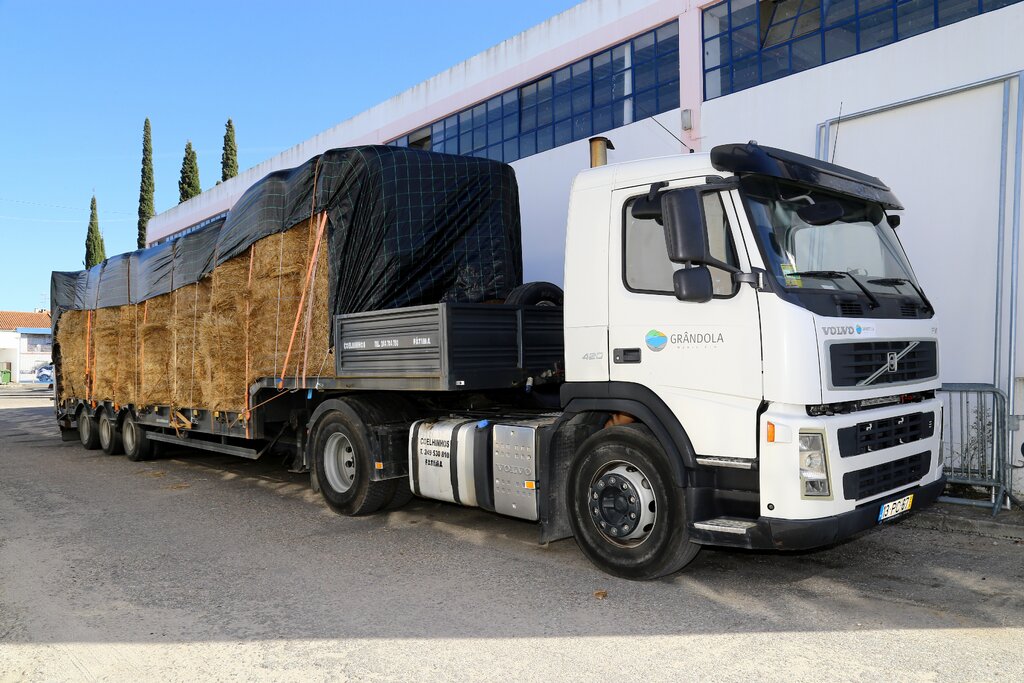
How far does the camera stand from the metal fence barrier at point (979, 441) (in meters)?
7.28

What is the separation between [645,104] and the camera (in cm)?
1289

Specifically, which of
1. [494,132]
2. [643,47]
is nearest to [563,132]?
[643,47]

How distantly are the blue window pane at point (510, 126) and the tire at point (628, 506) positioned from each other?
36.5ft

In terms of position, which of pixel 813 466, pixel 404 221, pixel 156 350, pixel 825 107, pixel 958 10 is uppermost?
pixel 958 10

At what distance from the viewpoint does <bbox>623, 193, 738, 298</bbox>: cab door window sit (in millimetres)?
4730

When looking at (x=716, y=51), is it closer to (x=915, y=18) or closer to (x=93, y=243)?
(x=915, y=18)

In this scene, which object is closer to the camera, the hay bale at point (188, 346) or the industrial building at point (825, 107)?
the industrial building at point (825, 107)

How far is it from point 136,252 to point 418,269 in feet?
23.0

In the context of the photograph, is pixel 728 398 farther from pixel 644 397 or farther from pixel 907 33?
pixel 907 33

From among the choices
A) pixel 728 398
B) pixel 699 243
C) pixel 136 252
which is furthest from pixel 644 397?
pixel 136 252

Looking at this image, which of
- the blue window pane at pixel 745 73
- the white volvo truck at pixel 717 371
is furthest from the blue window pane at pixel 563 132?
the white volvo truck at pixel 717 371

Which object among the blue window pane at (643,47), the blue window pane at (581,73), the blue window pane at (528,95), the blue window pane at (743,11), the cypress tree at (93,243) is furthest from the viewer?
the cypress tree at (93,243)

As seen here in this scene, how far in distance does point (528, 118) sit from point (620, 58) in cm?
241

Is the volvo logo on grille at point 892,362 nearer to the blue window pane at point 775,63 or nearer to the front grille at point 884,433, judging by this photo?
the front grille at point 884,433
